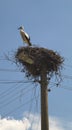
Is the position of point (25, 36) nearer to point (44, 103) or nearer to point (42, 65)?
point (42, 65)

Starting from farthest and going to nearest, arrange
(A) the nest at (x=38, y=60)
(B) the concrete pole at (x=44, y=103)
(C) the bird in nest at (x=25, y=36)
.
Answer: (C) the bird in nest at (x=25, y=36) < (A) the nest at (x=38, y=60) < (B) the concrete pole at (x=44, y=103)

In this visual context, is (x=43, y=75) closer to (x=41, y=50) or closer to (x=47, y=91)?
(x=47, y=91)

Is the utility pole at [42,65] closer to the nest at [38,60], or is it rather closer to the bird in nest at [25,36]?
the nest at [38,60]

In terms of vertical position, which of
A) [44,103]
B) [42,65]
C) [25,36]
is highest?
[25,36]

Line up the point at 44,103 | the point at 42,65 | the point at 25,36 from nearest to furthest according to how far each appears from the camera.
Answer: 1. the point at 44,103
2. the point at 42,65
3. the point at 25,36

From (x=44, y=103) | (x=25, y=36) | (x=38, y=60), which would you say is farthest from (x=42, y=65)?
(x=25, y=36)

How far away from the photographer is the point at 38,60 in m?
12.3

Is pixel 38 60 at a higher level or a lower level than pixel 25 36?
lower

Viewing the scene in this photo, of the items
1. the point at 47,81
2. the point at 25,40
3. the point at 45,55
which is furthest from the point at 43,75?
the point at 25,40

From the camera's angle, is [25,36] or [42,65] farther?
[25,36]

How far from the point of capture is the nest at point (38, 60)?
12211 mm

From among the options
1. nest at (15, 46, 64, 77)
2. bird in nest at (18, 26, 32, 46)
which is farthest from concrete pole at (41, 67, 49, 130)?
bird in nest at (18, 26, 32, 46)

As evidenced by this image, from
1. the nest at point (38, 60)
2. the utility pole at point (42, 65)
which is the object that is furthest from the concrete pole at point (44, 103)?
the nest at point (38, 60)

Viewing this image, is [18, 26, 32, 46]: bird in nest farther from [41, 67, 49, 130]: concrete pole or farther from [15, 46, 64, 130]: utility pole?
[41, 67, 49, 130]: concrete pole
